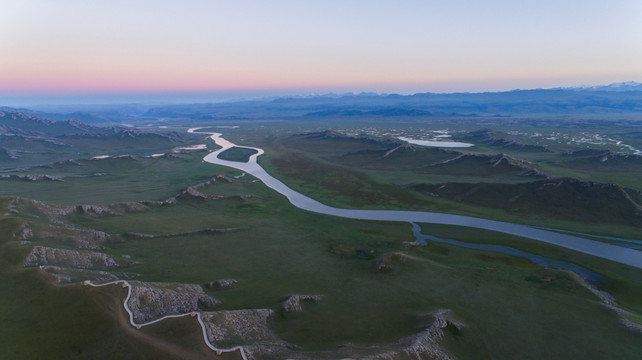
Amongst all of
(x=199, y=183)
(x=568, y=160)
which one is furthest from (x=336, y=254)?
(x=568, y=160)

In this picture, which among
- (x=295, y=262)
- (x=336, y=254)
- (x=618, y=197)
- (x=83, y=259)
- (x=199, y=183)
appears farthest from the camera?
(x=199, y=183)

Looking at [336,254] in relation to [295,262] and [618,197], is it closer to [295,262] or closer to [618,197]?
[295,262]

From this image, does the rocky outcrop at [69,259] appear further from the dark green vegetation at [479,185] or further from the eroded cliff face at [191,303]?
the dark green vegetation at [479,185]

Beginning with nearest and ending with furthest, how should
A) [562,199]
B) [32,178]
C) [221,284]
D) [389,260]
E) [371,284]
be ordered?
[221,284]
[371,284]
[389,260]
[562,199]
[32,178]

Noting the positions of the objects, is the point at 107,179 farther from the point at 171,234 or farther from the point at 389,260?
the point at 389,260

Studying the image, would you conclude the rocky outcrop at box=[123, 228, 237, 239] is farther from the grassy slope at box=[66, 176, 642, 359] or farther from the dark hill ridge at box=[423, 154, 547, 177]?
the dark hill ridge at box=[423, 154, 547, 177]

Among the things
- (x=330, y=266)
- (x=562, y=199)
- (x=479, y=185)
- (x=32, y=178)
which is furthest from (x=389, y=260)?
(x=32, y=178)
